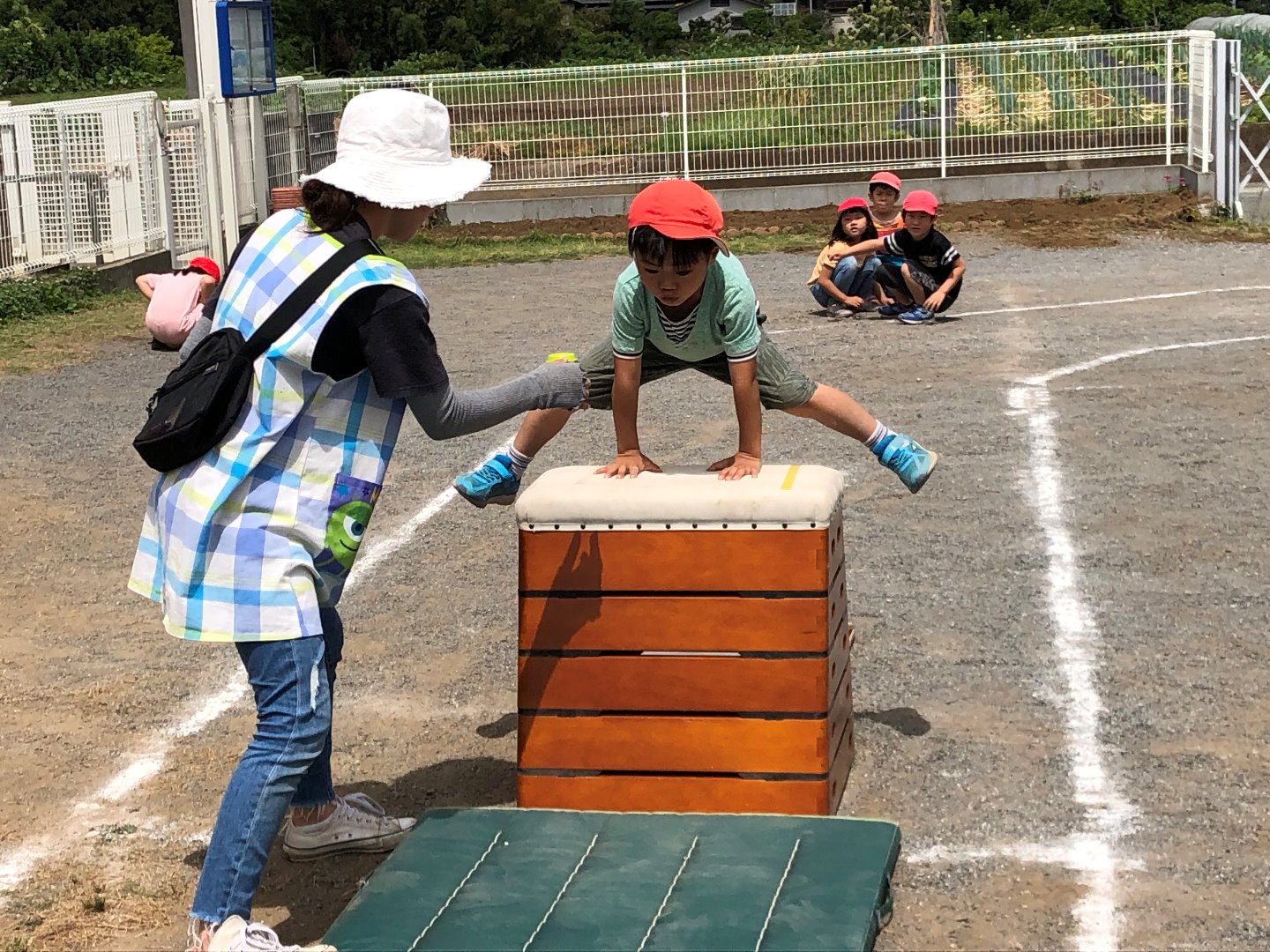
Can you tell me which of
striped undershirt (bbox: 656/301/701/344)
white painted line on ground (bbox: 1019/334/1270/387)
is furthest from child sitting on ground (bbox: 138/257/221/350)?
white painted line on ground (bbox: 1019/334/1270/387)

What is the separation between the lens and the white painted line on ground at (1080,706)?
4.07 meters

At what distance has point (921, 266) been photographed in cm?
1268

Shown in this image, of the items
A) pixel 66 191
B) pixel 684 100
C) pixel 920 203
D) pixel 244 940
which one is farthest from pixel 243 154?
pixel 244 940

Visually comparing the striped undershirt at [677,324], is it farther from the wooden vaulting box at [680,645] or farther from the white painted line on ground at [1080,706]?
the white painted line on ground at [1080,706]

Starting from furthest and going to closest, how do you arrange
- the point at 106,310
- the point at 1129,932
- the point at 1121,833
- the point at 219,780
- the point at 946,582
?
the point at 106,310 < the point at 946,582 < the point at 219,780 < the point at 1121,833 < the point at 1129,932

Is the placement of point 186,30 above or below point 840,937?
above

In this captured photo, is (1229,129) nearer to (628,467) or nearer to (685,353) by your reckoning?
(685,353)

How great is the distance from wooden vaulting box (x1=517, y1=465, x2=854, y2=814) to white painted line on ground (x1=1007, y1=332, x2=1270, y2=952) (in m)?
0.69

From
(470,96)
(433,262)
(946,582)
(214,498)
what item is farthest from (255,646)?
(470,96)

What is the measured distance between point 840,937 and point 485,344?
9.18 meters

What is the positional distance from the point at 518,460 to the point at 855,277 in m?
8.12

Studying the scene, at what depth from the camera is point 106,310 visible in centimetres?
1516

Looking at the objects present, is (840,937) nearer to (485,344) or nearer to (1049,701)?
(1049,701)

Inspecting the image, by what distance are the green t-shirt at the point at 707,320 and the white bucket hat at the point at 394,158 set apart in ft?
3.79
